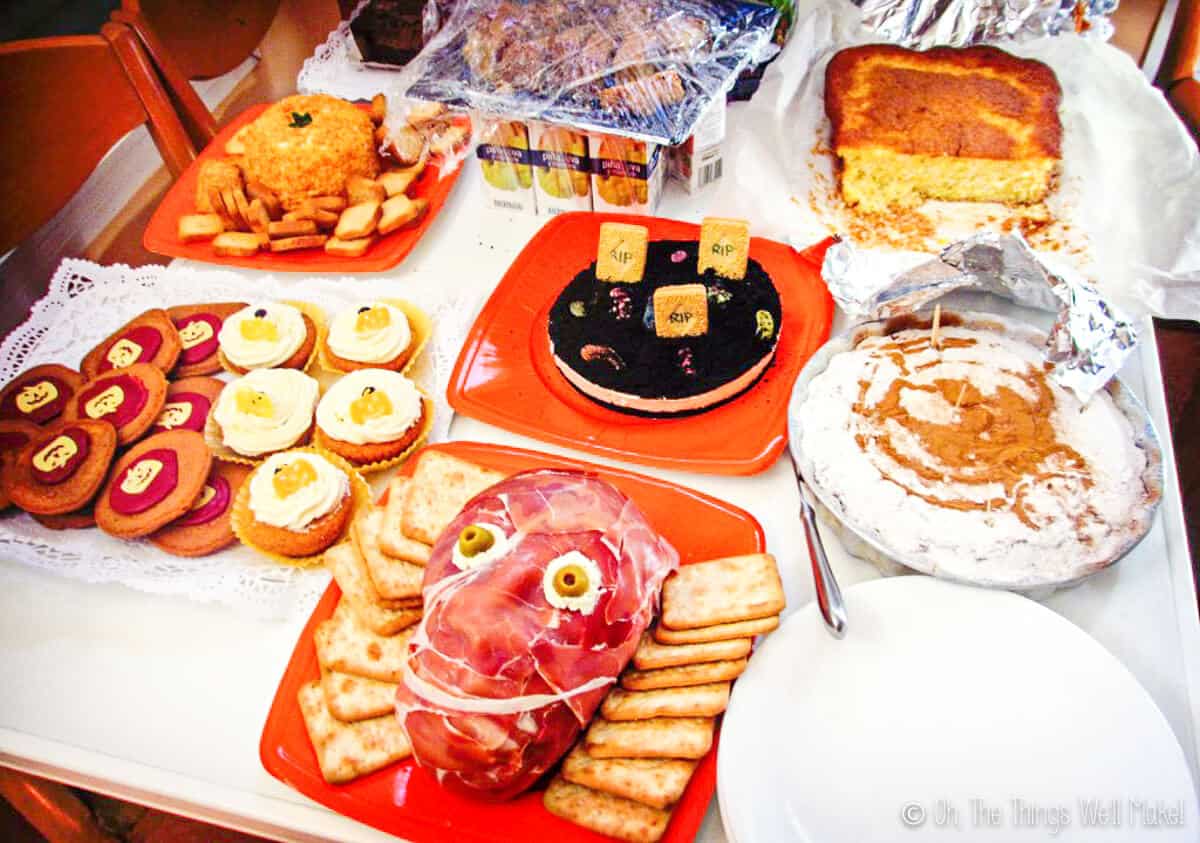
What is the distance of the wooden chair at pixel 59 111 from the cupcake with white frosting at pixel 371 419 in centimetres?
90

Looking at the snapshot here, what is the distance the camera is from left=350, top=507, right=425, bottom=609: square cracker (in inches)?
51.9

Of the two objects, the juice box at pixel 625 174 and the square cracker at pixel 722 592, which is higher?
the juice box at pixel 625 174

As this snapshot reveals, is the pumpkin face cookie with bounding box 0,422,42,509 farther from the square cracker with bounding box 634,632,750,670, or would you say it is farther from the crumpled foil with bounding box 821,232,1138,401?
the crumpled foil with bounding box 821,232,1138,401

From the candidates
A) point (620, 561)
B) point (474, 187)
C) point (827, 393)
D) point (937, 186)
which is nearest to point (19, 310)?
point (474, 187)

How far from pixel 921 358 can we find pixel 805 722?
2.42 feet

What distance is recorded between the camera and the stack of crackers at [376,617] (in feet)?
3.98

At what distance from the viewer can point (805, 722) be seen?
44.7 inches

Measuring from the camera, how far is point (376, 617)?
1310mm

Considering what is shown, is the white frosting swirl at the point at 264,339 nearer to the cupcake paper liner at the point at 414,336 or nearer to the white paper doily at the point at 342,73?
the cupcake paper liner at the point at 414,336

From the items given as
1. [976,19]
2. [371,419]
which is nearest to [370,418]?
[371,419]

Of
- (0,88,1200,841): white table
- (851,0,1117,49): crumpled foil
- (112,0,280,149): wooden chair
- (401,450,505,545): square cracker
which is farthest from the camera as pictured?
(112,0,280,149): wooden chair

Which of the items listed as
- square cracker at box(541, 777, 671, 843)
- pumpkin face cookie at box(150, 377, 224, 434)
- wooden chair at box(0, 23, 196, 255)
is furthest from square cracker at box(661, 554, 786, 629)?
wooden chair at box(0, 23, 196, 255)

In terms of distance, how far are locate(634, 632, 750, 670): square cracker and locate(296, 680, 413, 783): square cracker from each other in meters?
0.36

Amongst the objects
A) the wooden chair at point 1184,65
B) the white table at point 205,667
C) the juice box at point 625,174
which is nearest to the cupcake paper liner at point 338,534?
the white table at point 205,667
